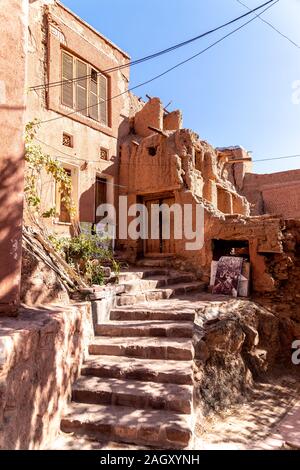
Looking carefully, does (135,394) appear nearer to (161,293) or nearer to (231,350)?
(231,350)

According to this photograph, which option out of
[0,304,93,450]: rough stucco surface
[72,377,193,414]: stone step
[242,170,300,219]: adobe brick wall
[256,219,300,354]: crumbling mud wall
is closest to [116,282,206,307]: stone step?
[256,219,300,354]: crumbling mud wall

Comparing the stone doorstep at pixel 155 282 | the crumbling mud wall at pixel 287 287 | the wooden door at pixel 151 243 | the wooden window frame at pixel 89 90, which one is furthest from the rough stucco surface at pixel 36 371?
the wooden window frame at pixel 89 90

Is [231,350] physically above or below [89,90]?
below

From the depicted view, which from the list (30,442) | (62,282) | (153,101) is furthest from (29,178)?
(153,101)

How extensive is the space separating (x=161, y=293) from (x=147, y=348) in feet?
8.79

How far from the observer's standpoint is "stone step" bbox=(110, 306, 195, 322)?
17.6 feet

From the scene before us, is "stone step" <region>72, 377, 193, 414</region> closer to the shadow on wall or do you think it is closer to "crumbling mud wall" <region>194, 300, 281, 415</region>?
"crumbling mud wall" <region>194, 300, 281, 415</region>

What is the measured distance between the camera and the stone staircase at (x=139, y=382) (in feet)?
10.8

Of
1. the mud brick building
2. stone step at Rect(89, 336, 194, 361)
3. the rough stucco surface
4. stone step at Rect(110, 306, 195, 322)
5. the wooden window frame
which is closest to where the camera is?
the rough stucco surface

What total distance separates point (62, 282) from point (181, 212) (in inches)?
219

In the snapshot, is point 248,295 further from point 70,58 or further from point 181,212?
point 70,58

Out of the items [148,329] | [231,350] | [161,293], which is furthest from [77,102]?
[231,350]

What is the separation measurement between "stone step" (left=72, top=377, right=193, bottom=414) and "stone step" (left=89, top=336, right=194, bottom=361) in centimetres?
52

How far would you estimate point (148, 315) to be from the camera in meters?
5.48
